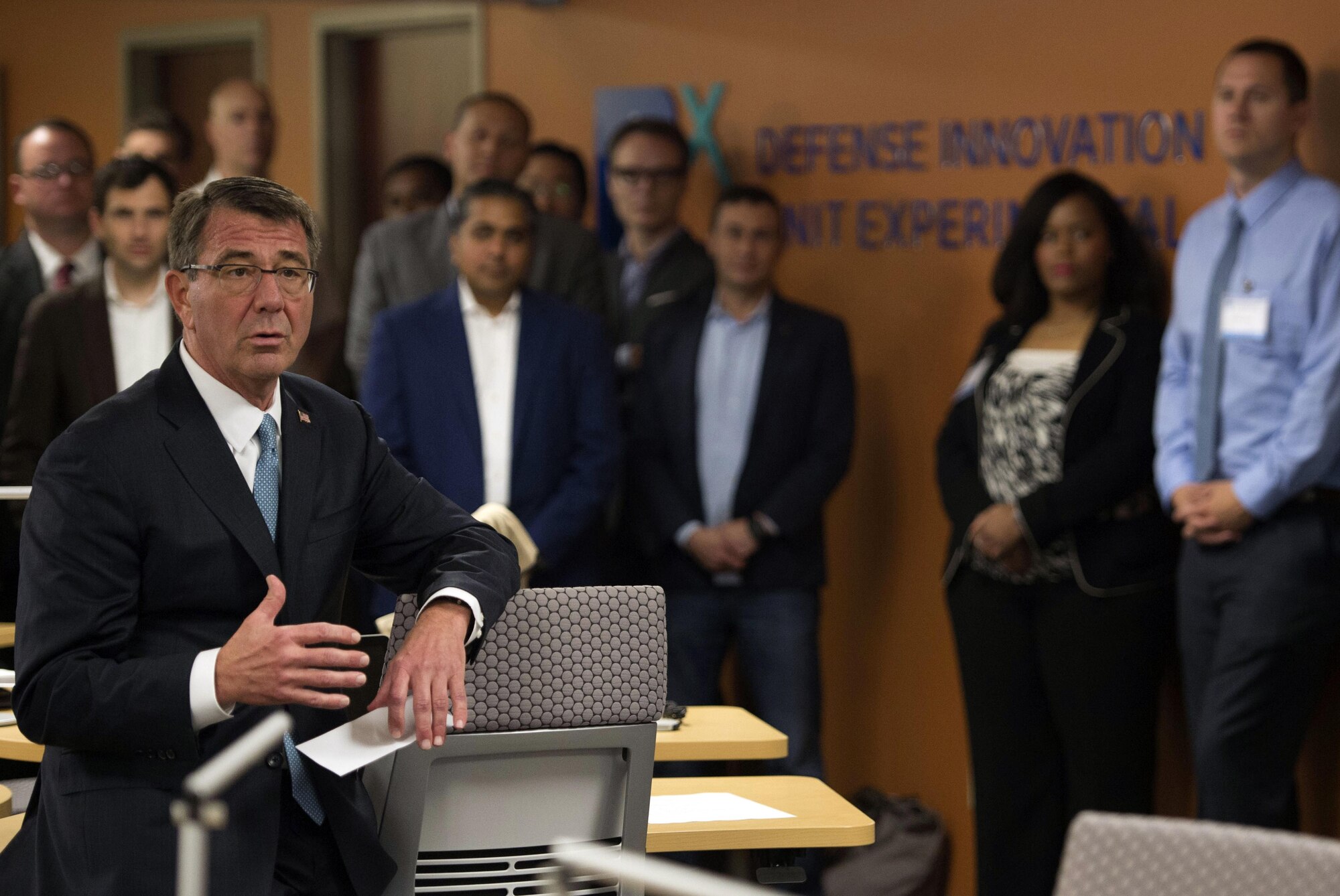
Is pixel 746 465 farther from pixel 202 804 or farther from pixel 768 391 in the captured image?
pixel 202 804

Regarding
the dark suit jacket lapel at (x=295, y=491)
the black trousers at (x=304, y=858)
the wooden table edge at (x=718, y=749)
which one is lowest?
the wooden table edge at (x=718, y=749)

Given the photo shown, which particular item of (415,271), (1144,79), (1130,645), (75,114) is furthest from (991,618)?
(75,114)

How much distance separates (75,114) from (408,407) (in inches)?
143

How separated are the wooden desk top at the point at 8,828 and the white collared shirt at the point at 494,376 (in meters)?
1.83

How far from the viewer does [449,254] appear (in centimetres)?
497

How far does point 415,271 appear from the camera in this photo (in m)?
4.96

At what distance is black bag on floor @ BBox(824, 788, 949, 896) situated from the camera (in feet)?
15.5

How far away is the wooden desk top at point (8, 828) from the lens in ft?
8.47

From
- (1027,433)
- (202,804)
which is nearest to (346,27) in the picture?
(1027,433)

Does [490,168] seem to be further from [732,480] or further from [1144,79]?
[1144,79]

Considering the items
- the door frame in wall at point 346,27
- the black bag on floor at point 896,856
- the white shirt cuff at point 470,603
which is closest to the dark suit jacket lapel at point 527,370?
the black bag on floor at point 896,856

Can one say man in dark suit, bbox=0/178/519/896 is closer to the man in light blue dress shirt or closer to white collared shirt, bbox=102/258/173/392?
white collared shirt, bbox=102/258/173/392

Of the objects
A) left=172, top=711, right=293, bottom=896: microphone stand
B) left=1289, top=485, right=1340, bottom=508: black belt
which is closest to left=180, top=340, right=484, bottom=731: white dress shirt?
left=172, top=711, right=293, bottom=896: microphone stand

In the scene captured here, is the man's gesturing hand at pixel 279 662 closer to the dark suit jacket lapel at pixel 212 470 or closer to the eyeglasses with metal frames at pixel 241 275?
the dark suit jacket lapel at pixel 212 470
